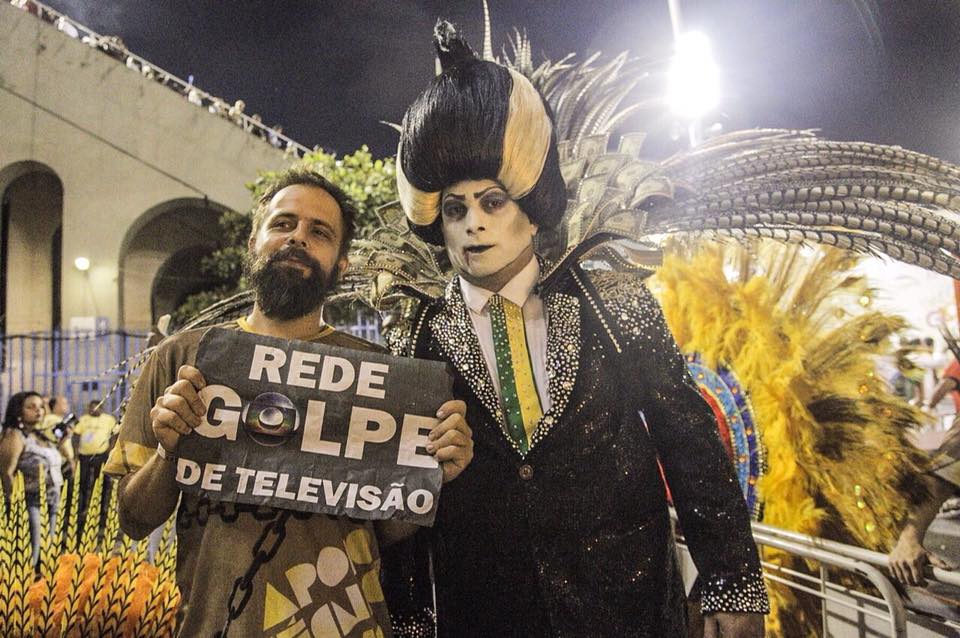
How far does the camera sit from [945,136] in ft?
5.93

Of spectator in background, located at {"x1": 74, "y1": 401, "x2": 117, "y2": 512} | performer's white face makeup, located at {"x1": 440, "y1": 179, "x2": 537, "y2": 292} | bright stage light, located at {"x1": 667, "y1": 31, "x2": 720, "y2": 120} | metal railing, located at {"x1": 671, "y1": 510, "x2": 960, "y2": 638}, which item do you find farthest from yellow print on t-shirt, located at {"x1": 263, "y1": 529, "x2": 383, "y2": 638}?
spectator in background, located at {"x1": 74, "y1": 401, "x2": 117, "y2": 512}

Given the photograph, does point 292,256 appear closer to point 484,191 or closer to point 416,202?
point 416,202

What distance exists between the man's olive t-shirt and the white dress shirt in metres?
0.49

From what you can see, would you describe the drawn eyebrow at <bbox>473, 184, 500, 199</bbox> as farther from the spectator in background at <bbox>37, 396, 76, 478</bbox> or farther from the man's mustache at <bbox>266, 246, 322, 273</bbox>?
the spectator in background at <bbox>37, 396, 76, 478</bbox>

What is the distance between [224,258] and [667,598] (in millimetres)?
7165

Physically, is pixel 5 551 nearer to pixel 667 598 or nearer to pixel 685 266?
pixel 667 598

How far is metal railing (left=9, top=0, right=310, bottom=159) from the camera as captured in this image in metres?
2.17

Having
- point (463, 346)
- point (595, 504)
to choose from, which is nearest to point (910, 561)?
point (595, 504)

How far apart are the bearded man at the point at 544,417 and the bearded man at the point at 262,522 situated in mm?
155

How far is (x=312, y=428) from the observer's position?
50.1 inches

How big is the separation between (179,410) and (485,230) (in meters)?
0.73

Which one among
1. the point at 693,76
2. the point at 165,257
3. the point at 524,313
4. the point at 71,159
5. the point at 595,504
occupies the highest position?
the point at 165,257

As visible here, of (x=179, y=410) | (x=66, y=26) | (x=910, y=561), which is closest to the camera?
(x=179, y=410)

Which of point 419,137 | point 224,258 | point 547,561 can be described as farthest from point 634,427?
point 224,258
